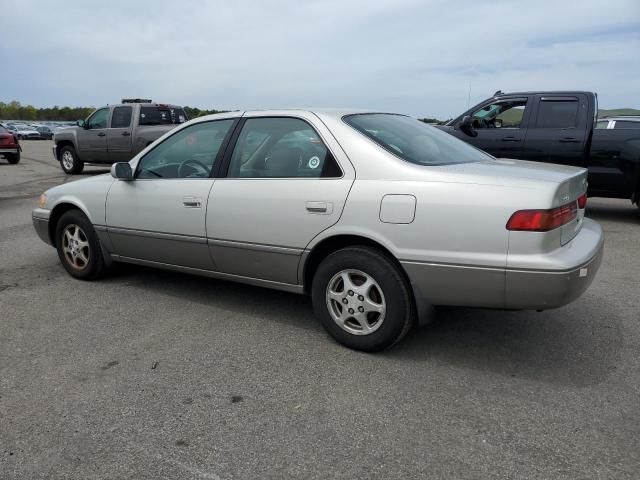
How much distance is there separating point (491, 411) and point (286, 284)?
1559mm

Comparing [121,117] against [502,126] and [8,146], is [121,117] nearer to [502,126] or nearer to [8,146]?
[8,146]

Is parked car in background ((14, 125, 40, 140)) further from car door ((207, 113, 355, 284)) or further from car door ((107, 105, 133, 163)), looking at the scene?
car door ((207, 113, 355, 284))

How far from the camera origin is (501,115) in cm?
871

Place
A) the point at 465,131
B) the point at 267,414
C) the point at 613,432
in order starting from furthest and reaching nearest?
the point at 465,131
the point at 267,414
the point at 613,432

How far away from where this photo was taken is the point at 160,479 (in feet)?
7.29

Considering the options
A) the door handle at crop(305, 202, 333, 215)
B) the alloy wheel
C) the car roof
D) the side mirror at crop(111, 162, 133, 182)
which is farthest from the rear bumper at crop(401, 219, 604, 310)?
the side mirror at crop(111, 162, 133, 182)

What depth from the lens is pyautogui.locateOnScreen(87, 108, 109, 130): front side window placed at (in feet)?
47.5

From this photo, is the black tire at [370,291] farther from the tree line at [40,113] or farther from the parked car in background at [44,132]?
the tree line at [40,113]

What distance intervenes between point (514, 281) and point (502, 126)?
6.48m

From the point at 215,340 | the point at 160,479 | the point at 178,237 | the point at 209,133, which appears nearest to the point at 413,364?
the point at 215,340

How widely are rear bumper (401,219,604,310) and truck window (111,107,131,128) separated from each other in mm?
12656

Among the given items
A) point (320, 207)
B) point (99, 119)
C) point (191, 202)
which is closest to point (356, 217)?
point (320, 207)

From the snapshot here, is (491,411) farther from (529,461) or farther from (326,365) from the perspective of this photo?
(326,365)

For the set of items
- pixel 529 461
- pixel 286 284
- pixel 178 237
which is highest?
pixel 178 237
